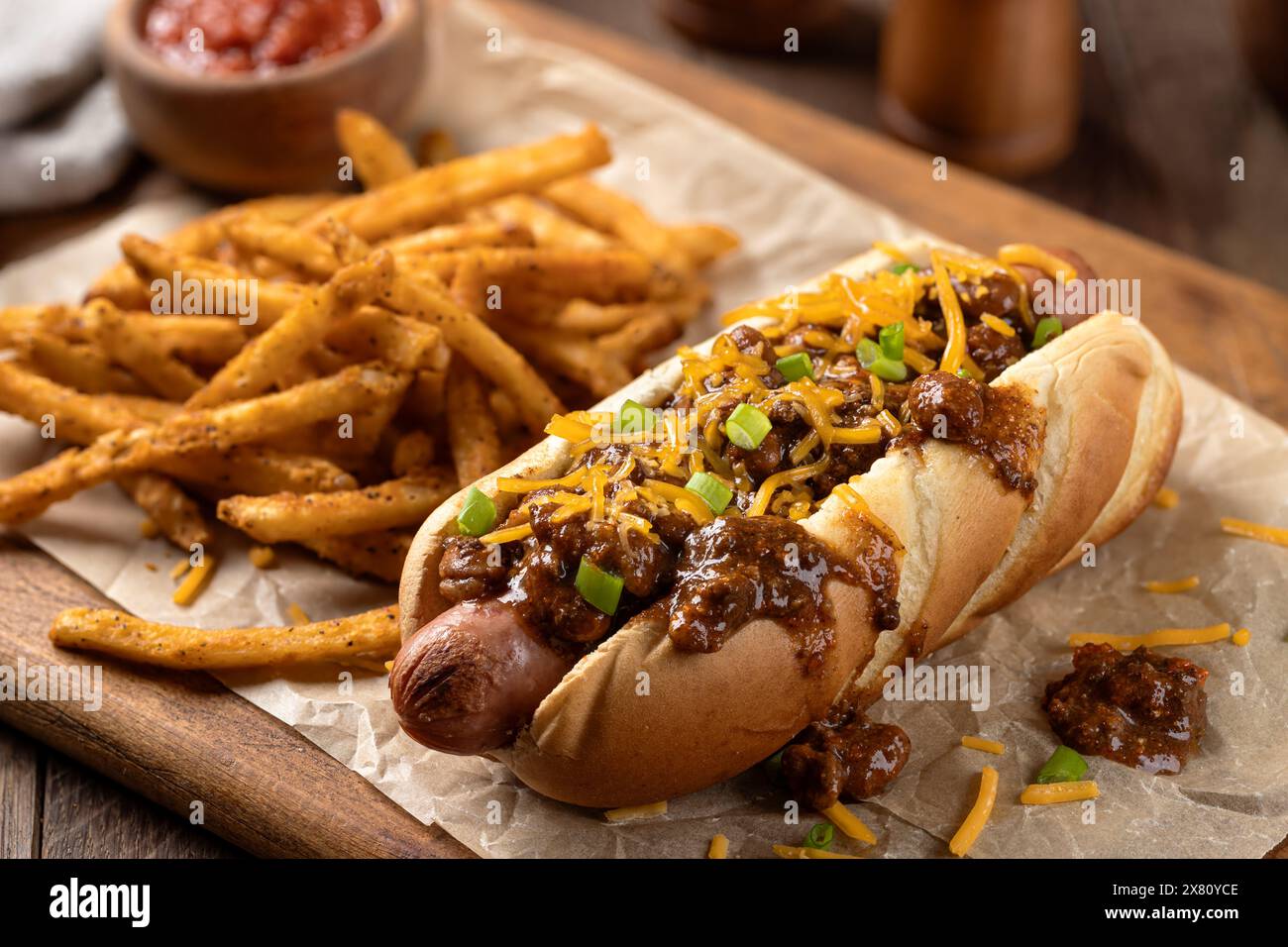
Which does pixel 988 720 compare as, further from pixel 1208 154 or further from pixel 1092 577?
pixel 1208 154

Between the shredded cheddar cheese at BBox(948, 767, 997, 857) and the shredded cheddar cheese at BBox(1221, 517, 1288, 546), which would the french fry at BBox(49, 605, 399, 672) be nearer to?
the shredded cheddar cheese at BBox(948, 767, 997, 857)

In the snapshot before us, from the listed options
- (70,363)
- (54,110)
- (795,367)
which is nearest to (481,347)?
(795,367)

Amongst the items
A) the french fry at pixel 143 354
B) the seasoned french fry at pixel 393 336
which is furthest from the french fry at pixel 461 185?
the french fry at pixel 143 354

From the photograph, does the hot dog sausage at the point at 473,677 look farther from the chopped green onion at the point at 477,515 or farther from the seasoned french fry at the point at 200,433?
the seasoned french fry at the point at 200,433

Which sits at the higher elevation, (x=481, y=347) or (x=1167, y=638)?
(x=481, y=347)

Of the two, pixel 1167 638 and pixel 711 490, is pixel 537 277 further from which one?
pixel 1167 638
